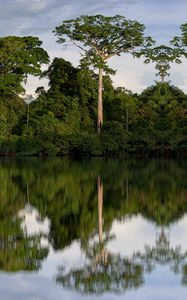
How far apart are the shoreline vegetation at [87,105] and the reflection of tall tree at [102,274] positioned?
2352 cm

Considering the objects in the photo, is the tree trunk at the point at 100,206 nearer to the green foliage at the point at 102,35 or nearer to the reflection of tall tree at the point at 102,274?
the reflection of tall tree at the point at 102,274

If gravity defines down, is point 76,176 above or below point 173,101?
below

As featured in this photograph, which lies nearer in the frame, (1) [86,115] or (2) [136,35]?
(2) [136,35]

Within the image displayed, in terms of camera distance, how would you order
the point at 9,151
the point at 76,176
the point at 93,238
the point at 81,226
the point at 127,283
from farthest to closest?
the point at 9,151 < the point at 76,176 < the point at 81,226 < the point at 93,238 < the point at 127,283

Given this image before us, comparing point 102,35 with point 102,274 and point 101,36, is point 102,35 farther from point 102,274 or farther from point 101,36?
point 102,274

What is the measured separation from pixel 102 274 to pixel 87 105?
1322 inches

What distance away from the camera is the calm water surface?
545cm

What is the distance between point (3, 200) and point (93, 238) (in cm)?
436

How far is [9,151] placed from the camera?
112 ft

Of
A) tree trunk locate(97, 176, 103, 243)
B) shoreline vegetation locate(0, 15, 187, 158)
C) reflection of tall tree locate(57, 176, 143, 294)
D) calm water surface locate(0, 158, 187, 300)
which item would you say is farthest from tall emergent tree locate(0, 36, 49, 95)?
reflection of tall tree locate(57, 176, 143, 294)

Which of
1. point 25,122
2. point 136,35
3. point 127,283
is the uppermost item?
point 136,35

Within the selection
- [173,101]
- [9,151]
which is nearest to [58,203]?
[173,101]

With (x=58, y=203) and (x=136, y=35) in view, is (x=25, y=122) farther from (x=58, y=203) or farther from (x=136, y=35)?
(x=58, y=203)

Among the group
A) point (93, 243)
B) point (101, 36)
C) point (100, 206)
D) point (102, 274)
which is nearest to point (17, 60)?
point (101, 36)
